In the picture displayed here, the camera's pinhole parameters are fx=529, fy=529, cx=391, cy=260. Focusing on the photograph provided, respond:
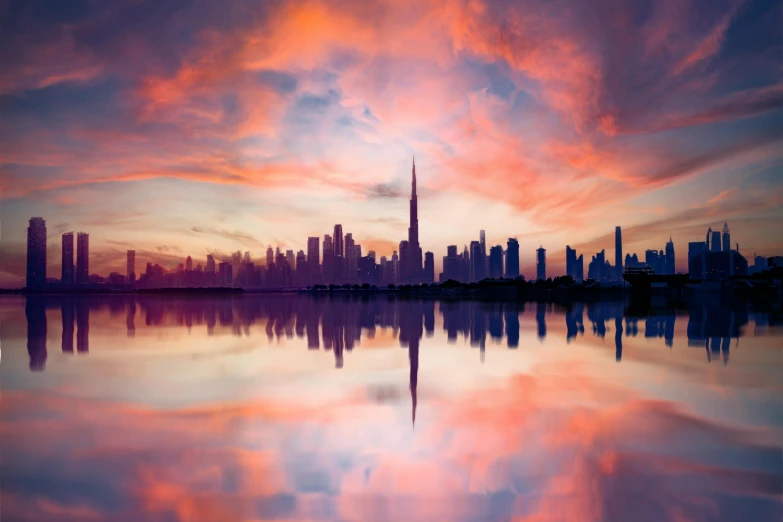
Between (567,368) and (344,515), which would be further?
(567,368)

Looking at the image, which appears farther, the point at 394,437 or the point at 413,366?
the point at 413,366

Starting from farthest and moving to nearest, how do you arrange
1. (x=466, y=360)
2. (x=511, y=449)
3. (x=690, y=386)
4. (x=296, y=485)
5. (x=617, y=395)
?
1. (x=466, y=360)
2. (x=690, y=386)
3. (x=617, y=395)
4. (x=511, y=449)
5. (x=296, y=485)

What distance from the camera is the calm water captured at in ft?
24.2

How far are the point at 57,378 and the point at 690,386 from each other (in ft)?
61.0

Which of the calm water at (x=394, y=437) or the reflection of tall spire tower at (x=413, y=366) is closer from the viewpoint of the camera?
the calm water at (x=394, y=437)

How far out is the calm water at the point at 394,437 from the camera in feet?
24.2

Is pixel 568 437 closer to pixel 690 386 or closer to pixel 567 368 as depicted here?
pixel 690 386

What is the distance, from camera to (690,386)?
1458 cm

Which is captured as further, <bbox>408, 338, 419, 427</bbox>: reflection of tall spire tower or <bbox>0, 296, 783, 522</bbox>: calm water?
<bbox>408, 338, 419, 427</bbox>: reflection of tall spire tower

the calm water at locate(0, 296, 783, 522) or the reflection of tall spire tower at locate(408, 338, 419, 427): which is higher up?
the reflection of tall spire tower at locate(408, 338, 419, 427)

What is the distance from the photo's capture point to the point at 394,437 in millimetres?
10234

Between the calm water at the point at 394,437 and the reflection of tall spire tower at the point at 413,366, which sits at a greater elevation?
the reflection of tall spire tower at the point at 413,366

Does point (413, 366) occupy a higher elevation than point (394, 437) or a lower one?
higher

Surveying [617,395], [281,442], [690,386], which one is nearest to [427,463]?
[281,442]
